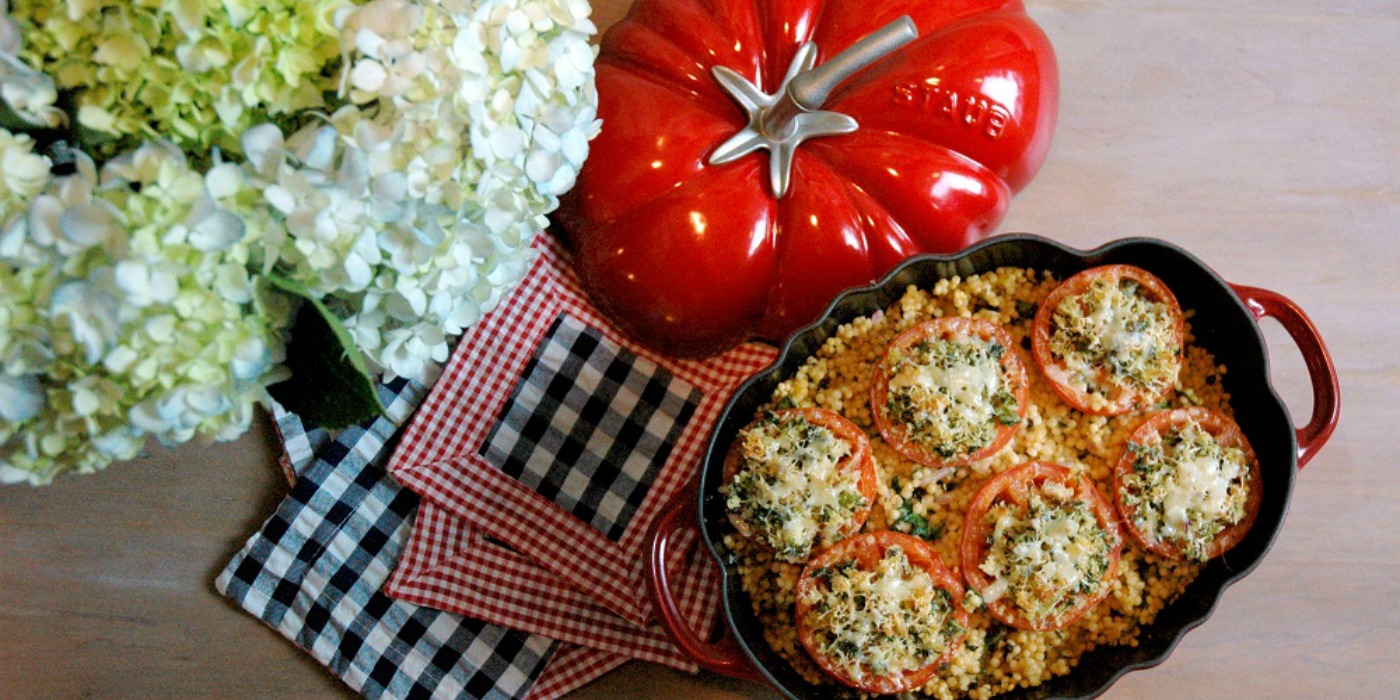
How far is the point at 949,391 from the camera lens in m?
1.16

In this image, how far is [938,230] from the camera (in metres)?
1.29

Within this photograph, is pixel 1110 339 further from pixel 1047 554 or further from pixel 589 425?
pixel 589 425

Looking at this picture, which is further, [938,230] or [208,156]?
[938,230]

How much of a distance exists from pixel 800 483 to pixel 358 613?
2.00ft

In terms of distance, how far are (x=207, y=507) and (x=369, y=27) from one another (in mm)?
892

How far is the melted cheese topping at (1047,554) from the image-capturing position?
3.73 ft

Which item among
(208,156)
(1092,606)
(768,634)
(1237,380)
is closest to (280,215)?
(208,156)

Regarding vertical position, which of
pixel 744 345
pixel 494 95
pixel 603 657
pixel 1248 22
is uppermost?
pixel 1248 22

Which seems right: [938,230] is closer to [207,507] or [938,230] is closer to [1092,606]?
[1092,606]

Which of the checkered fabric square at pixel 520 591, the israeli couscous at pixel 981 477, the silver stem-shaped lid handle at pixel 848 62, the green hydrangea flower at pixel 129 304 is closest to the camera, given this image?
the green hydrangea flower at pixel 129 304

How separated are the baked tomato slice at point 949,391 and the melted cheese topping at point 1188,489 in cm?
15

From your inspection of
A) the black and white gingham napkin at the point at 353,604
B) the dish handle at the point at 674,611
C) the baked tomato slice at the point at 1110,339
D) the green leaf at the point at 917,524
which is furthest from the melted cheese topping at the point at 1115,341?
the black and white gingham napkin at the point at 353,604

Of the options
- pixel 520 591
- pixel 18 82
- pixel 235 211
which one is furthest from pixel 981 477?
pixel 18 82

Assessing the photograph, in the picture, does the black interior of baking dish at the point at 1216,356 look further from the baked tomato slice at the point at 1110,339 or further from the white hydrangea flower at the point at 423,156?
the white hydrangea flower at the point at 423,156
